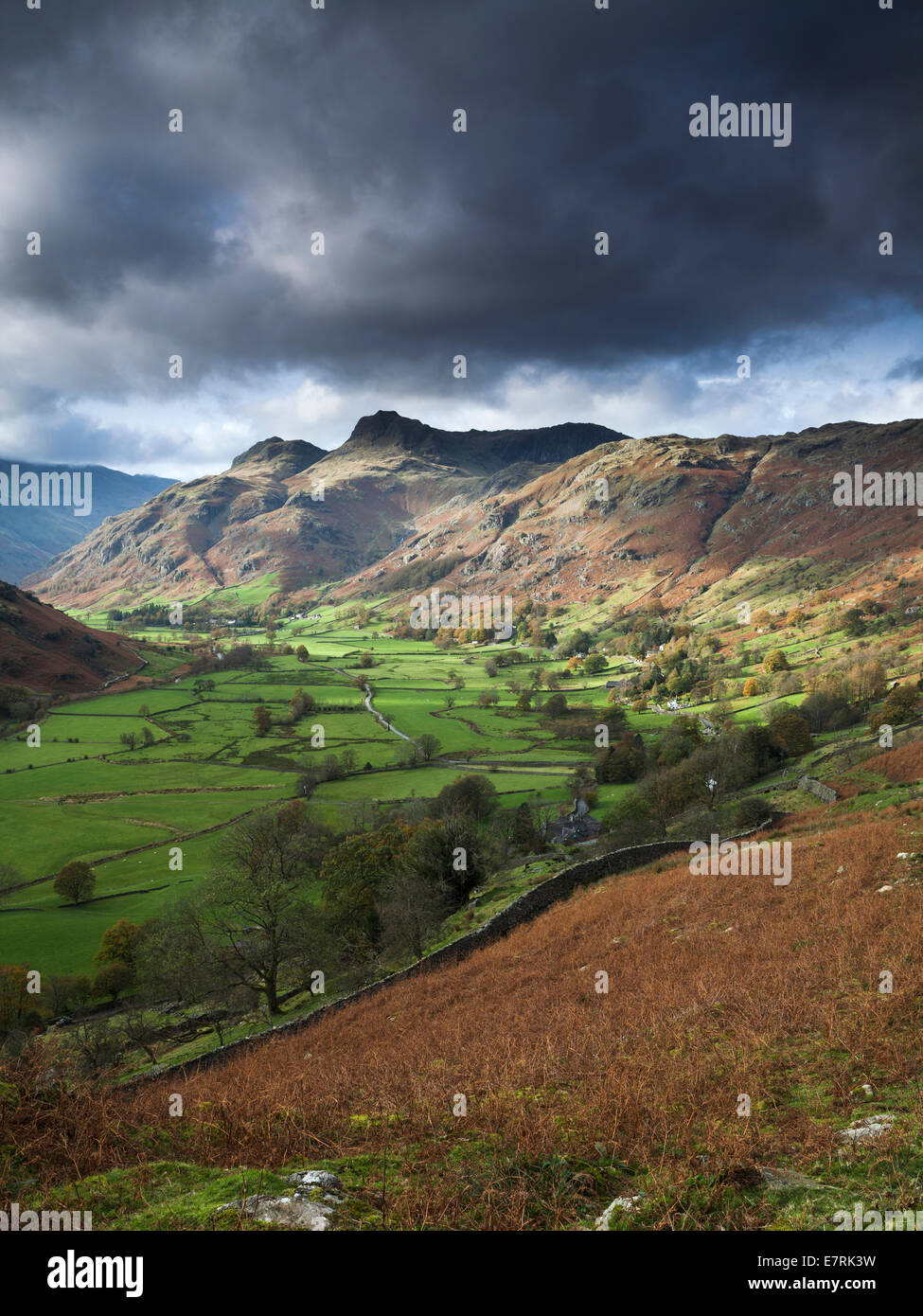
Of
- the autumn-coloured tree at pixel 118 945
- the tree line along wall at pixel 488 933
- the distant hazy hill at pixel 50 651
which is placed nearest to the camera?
the tree line along wall at pixel 488 933

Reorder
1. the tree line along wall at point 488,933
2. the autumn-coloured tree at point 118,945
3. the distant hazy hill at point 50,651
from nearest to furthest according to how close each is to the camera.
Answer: the tree line along wall at point 488,933 → the autumn-coloured tree at point 118,945 → the distant hazy hill at point 50,651

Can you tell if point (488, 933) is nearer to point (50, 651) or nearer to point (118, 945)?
point (118, 945)

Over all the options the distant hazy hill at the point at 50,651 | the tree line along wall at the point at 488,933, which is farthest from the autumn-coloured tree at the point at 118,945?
the distant hazy hill at the point at 50,651

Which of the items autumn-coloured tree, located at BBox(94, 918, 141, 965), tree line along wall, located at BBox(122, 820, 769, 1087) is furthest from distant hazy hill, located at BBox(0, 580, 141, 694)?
tree line along wall, located at BBox(122, 820, 769, 1087)

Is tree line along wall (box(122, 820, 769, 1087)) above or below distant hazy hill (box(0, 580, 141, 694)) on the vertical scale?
below

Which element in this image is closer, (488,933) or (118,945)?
(488,933)

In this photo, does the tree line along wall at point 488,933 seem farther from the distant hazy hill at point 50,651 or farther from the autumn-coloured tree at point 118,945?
the distant hazy hill at point 50,651

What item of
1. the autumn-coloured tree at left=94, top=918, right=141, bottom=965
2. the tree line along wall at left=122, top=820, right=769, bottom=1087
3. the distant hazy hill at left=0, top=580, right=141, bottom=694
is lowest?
the autumn-coloured tree at left=94, top=918, right=141, bottom=965

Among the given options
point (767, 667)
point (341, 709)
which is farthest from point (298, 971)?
point (767, 667)

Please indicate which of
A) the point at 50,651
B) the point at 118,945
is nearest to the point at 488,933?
the point at 118,945

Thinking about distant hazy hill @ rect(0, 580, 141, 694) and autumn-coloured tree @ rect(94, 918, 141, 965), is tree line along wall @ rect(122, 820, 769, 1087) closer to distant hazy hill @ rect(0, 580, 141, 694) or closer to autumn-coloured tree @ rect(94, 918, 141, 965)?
autumn-coloured tree @ rect(94, 918, 141, 965)
